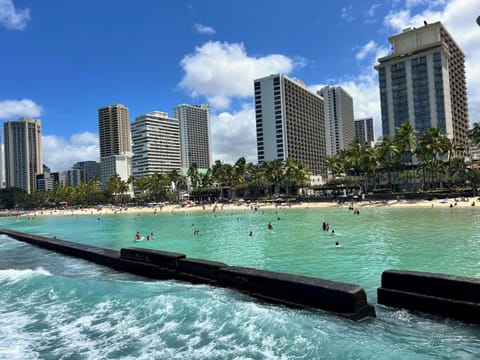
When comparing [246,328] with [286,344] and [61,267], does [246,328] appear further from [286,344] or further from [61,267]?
[61,267]

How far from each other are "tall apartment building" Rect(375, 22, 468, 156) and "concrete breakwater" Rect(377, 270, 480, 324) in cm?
13412

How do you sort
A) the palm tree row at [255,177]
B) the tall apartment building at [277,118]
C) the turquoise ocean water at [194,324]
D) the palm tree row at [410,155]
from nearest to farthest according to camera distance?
1. the turquoise ocean water at [194,324]
2. the palm tree row at [410,155]
3. the palm tree row at [255,177]
4. the tall apartment building at [277,118]

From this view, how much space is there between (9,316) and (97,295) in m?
→ 2.98

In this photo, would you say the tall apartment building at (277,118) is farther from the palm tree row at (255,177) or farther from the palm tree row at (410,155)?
the palm tree row at (410,155)

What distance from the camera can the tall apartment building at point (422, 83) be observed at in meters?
130

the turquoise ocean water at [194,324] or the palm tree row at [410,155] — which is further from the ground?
the palm tree row at [410,155]

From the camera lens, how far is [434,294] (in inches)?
414

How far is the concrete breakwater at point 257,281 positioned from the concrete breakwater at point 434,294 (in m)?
1.31

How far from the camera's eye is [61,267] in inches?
897

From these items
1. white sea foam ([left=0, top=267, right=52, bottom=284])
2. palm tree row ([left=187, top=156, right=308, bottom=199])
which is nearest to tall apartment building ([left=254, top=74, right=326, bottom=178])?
palm tree row ([left=187, top=156, right=308, bottom=199])

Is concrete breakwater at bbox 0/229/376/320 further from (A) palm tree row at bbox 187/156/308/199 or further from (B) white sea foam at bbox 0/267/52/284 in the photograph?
(A) palm tree row at bbox 187/156/308/199

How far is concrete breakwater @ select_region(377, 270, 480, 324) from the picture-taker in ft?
32.2

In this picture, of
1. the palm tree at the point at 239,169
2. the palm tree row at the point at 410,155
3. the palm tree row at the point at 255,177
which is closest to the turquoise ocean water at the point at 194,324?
the palm tree row at the point at 410,155

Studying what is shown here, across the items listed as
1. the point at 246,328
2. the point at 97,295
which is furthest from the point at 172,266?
the point at 246,328
